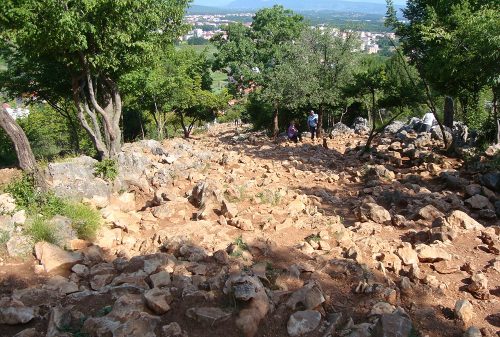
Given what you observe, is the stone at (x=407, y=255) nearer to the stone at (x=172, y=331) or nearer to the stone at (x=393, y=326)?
the stone at (x=393, y=326)

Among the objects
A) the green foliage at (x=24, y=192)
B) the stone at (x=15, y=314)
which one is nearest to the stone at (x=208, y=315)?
the stone at (x=15, y=314)

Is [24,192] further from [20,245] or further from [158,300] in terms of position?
[158,300]

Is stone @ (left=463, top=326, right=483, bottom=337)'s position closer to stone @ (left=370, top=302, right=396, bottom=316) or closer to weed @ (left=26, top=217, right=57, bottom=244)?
stone @ (left=370, top=302, right=396, bottom=316)

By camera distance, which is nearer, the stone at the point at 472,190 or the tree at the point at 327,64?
the stone at the point at 472,190

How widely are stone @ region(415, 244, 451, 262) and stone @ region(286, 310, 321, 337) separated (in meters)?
2.50

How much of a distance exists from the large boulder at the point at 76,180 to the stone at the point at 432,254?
6709mm

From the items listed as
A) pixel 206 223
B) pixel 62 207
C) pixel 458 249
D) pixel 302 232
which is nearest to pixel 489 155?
pixel 458 249

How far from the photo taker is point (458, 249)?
6562 mm

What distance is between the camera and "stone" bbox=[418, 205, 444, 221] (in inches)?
317

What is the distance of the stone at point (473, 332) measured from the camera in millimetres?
4359

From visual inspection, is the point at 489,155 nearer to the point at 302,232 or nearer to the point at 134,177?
the point at 302,232

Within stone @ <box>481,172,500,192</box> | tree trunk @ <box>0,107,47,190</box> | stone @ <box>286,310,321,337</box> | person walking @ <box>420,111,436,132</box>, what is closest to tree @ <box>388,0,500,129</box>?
person walking @ <box>420,111,436,132</box>

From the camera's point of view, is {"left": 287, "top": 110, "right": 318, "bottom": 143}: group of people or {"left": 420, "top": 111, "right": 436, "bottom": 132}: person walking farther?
{"left": 287, "top": 110, "right": 318, "bottom": 143}: group of people

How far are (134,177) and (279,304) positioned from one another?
687 centimetres
